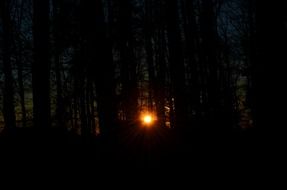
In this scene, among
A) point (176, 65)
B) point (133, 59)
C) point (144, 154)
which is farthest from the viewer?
point (133, 59)

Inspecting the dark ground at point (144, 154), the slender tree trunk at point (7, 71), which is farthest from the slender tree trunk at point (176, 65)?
the slender tree trunk at point (7, 71)

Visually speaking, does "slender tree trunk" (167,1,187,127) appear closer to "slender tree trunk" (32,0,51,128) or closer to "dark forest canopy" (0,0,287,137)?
"dark forest canopy" (0,0,287,137)

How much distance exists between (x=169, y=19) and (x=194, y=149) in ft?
19.3

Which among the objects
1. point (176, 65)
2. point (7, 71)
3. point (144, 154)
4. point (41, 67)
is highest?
point (7, 71)

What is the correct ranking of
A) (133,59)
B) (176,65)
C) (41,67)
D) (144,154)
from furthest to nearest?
(133,59)
(176,65)
(41,67)
(144,154)

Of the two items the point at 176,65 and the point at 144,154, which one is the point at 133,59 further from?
the point at 144,154

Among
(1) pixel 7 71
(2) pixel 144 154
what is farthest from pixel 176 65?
(1) pixel 7 71

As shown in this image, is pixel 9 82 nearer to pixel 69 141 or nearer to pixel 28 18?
pixel 28 18

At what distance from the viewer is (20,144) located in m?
6.91

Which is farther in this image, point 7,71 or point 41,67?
point 7,71

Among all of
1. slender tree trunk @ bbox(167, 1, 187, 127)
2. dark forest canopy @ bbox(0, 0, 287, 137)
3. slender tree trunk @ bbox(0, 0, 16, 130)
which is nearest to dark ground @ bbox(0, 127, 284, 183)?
dark forest canopy @ bbox(0, 0, 287, 137)

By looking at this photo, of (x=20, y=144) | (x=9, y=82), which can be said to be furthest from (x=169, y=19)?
(x=9, y=82)

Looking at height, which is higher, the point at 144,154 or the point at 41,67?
the point at 41,67

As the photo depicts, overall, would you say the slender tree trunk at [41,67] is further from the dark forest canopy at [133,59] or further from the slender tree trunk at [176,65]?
the slender tree trunk at [176,65]
